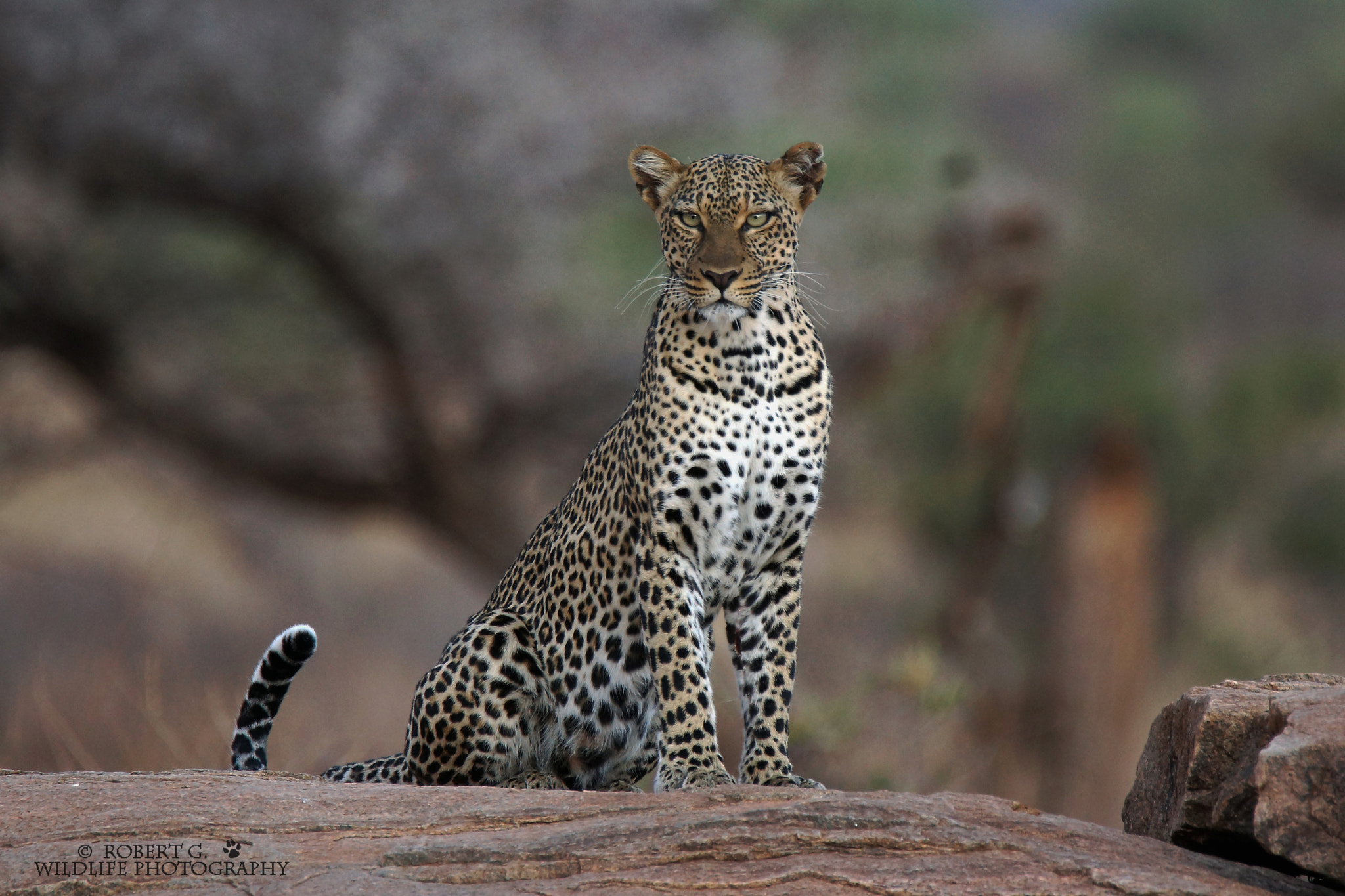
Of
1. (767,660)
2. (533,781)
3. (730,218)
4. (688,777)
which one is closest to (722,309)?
(730,218)

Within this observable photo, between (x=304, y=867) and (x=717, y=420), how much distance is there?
260cm

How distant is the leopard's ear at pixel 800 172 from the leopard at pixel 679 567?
10mm

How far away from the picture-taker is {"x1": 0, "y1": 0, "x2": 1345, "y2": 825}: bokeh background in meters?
18.3

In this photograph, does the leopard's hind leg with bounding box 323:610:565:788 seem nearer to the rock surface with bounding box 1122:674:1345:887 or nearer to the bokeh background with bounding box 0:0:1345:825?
the rock surface with bounding box 1122:674:1345:887

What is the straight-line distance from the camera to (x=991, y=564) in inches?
938

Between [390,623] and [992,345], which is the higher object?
[992,345]

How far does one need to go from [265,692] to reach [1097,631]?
1496 centimetres

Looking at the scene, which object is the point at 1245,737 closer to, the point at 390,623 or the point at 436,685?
the point at 436,685

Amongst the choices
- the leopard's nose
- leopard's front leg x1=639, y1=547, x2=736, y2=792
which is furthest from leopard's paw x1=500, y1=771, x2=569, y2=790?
the leopard's nose

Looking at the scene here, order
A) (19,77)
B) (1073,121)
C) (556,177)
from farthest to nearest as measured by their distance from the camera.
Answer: (1073,121) → (556,177) → (19,77)

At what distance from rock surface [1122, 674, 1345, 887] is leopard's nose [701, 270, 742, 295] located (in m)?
2.55

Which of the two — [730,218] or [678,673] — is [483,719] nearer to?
[678,673]

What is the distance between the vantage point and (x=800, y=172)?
702cm

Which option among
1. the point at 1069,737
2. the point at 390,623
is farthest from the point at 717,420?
the point at 390,623
